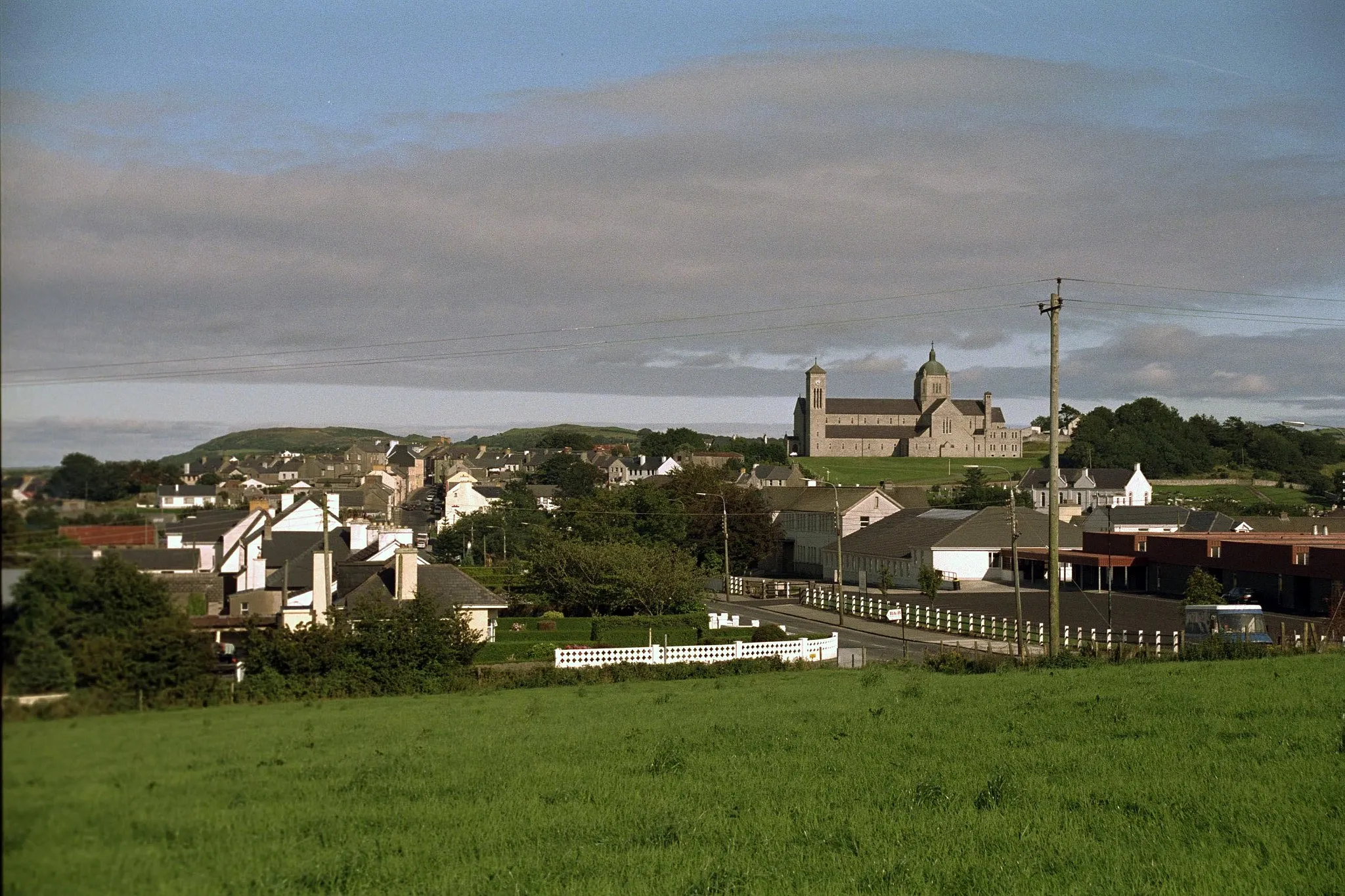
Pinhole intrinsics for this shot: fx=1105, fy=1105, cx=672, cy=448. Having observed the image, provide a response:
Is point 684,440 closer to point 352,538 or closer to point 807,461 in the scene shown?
point 807,461

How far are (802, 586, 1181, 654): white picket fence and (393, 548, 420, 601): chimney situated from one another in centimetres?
1835

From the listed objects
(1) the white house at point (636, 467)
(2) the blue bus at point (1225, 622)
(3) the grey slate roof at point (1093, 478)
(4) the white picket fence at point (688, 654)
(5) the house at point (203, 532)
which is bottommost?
(4) the white picket fence at point (688, 654)

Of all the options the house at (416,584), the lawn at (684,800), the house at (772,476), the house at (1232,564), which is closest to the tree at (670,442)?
the house at (772,476)

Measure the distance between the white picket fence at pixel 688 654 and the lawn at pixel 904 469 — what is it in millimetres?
100945

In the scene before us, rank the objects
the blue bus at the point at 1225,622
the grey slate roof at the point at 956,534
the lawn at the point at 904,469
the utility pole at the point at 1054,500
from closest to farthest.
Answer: the utility pole at the point at 1054,500, the blue bus at the point at 1225,622, the grey slate roof at the point at 956,534, the lawn at the point at 904,469

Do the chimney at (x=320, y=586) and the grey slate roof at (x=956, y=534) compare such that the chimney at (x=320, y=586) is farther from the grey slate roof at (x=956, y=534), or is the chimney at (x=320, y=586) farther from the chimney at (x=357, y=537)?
the grey slate roof at (x=956, y=534)

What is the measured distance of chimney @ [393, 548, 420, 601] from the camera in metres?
31.8

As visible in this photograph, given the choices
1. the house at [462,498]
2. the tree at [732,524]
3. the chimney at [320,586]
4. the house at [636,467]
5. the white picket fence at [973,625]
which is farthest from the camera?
the house at [636,467]

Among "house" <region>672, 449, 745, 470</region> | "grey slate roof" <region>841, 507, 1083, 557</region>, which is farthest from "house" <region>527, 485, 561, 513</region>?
"grey slate roof" <region>841, 507, 1083, 557</region>

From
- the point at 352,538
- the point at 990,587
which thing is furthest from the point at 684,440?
the point at 352,538

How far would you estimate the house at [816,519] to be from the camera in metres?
77.2

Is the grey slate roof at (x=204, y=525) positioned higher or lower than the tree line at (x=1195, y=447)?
lower

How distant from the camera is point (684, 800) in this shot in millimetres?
10797

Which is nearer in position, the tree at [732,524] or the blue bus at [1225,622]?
the blue bus at [1225,622]
